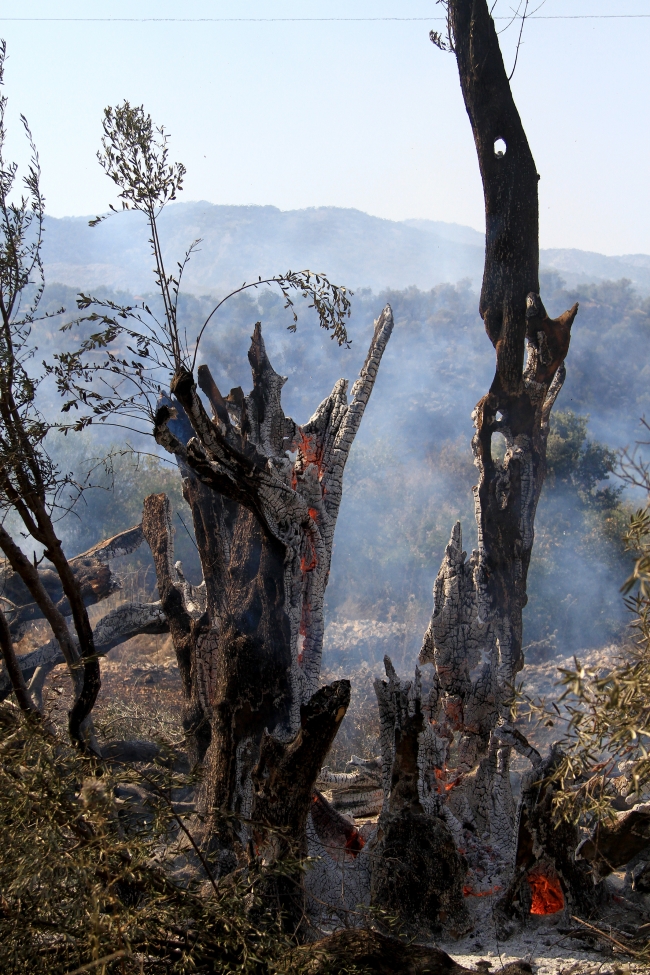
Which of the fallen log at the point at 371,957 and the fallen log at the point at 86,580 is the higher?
the fallen log at the point at 86,580

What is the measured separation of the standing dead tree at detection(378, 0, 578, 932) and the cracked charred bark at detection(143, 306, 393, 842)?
916 millimetres

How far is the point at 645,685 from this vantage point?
71.7 inches

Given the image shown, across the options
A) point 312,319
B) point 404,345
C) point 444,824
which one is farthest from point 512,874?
point 312,319

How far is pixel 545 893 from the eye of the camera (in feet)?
13.0

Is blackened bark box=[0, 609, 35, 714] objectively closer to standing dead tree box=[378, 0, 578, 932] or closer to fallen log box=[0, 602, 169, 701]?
fallen log box=[0, 602, 169, 701]

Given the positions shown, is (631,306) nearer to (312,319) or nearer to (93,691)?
(312,319)

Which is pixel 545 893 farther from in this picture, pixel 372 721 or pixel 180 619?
pixel 372 721

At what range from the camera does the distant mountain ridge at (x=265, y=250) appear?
47.7 meters

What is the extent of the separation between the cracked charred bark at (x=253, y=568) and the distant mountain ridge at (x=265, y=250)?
137 ft

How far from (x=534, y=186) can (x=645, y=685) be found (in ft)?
14.3

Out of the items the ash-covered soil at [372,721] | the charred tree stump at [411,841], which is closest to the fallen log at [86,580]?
the ash-covered soil at [372,721]

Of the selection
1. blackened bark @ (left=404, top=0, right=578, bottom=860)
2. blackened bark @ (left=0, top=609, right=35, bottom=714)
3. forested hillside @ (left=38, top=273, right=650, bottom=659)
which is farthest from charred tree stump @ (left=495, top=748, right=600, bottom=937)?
forested hillside @ (left=38, top=273, right=650, bottom=659)

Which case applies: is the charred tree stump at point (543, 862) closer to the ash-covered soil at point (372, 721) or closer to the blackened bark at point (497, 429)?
the ash-covered soil at point (372, 721)

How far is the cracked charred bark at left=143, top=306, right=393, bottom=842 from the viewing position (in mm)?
4297
